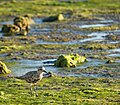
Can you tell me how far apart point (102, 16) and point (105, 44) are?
28.1 m

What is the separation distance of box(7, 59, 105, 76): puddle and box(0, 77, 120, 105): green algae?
293 centimetres

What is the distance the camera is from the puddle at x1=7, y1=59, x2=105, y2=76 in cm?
3519

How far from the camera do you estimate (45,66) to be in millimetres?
37938

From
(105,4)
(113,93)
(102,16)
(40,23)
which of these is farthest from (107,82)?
(105,4)

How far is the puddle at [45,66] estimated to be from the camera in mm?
35188

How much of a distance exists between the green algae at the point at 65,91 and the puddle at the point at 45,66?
2.93 m

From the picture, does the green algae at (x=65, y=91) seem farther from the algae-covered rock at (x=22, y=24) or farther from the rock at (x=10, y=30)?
the algae-covered rock at (x=22, y=24)

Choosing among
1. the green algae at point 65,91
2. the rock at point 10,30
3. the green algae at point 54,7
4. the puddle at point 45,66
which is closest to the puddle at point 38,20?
the green algae at point 54,7

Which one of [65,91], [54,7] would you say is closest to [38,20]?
[54,7]

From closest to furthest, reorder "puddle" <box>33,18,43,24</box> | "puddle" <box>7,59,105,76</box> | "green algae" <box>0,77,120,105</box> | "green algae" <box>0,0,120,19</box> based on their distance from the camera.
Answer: "green algae" <box>0,77,120,105</box>, "puddle" <box>7,59,105,76</box>, "puddle" <box>33,18,43,24</box>, "green algae" <box>0,0,120,19</box>

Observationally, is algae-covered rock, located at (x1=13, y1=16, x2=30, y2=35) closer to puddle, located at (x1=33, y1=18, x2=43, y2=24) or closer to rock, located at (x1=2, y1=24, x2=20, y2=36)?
rock, located at (x1=2, y1=24, x2=20, y2=36)

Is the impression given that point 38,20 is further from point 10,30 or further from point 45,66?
point 45,66

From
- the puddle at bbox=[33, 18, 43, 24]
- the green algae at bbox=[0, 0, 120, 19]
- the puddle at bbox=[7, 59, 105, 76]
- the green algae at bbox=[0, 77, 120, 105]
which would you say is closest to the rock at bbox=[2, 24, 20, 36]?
the puddle at bbox=[33, 18, 43, 24]

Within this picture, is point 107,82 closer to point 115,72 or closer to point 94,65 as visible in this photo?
point 115,72
